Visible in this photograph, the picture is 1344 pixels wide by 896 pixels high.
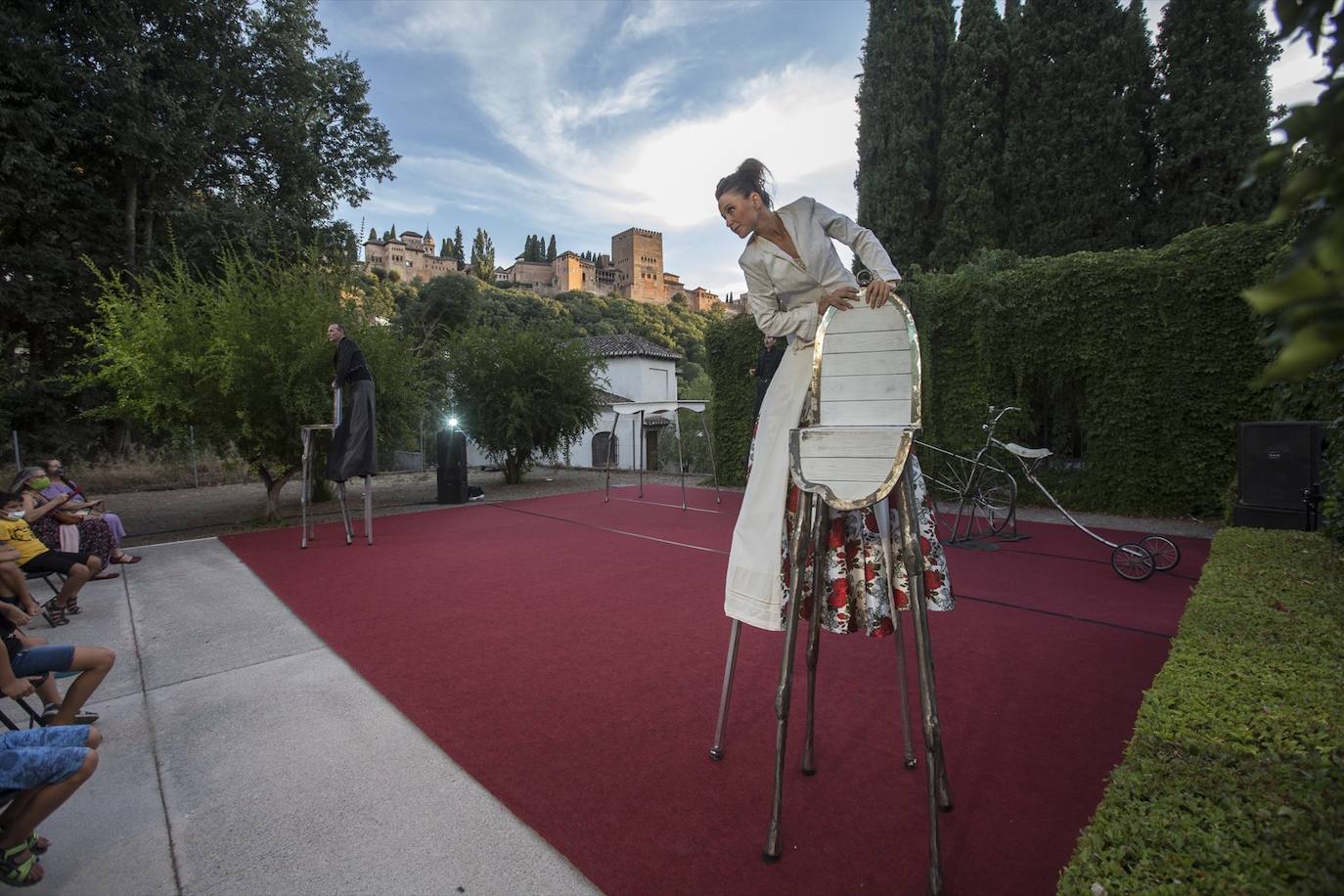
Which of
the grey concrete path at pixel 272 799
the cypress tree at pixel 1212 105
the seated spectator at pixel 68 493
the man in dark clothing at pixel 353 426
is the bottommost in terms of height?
the grey concrete path at pixel 272 799

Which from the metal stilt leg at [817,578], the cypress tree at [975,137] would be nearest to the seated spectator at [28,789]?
the metal stilt leg at [817,578]

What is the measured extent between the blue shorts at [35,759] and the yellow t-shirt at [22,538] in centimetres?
281

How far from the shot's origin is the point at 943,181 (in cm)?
1842

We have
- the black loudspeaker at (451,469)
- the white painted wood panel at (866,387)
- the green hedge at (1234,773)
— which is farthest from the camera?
the black loudspeaker at (451,469)

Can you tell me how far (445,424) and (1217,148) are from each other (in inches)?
722

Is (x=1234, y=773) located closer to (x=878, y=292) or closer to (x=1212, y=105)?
(x=878, y=292)

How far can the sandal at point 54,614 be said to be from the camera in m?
4.55

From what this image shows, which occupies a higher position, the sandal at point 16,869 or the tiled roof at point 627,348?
the tiled roof at point 627,348

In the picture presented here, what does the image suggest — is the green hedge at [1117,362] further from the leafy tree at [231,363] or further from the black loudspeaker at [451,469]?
the leafy tree at [231,363]

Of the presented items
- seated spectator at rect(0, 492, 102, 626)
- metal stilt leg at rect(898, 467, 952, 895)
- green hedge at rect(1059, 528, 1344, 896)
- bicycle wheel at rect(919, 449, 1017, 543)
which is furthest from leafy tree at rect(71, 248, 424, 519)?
green hedge at rect(1059, 528, 1344, 896)

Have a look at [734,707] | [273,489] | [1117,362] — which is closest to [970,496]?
[1117,362]

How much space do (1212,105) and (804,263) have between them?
18.9 m

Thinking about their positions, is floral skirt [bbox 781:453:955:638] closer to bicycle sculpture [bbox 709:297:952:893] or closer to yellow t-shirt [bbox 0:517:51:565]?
bicycle sculpture [bbox 709:297:952:893]

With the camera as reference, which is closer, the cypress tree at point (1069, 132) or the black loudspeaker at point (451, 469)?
the black loudspeaker at point (451, 469)
